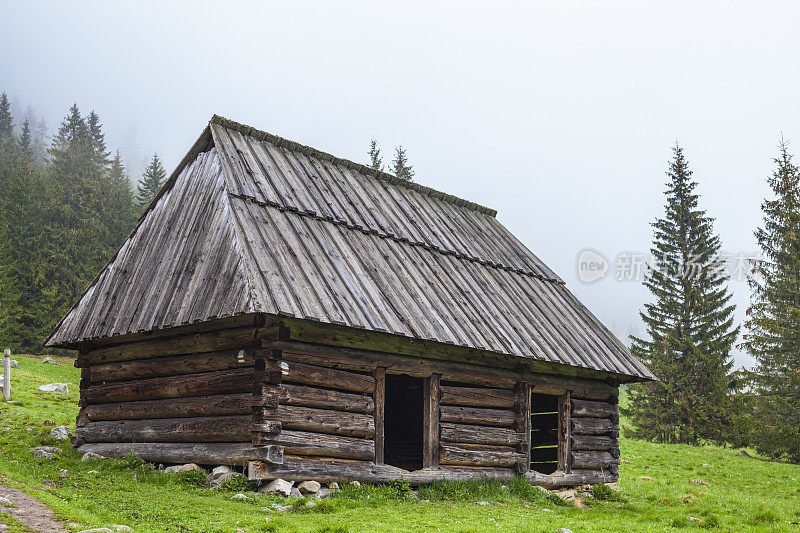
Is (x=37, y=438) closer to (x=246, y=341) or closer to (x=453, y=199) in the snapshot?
(x=246, y=341)

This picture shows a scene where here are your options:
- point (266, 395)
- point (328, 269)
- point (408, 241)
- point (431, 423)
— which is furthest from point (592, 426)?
→ point (266, 395)

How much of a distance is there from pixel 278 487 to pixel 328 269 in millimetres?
3988

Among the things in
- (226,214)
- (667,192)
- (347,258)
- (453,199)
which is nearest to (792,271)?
(667,192)

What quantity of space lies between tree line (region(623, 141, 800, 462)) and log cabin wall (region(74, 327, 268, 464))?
25.3 m

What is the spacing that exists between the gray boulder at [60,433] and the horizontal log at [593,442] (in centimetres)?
1180

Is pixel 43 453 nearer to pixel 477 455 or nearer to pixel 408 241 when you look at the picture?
pixel 477 455

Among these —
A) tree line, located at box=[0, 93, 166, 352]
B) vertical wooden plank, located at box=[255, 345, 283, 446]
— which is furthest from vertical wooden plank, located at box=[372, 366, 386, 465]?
tree line, located at box=[0, 93, 166, 352]

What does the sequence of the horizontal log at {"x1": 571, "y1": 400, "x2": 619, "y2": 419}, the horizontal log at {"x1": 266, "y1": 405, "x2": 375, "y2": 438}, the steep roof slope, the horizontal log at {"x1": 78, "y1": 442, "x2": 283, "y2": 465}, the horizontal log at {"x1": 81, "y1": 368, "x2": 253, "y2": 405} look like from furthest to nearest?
the horizontal log at {"x1": 571, "y1": 400, "x2": 619, "y2": 419}
the steep roof slope
the horizontal log at {"x1": 81, "y1": 368, "x2": 253, "y2": 405}
the horizontal log at {"x1": 266, "y1": 405, "x2": 375, "y2": 438}
the horizontal log at {"x1": 78, "y1": 442, "x2": 283, "y2": 465}

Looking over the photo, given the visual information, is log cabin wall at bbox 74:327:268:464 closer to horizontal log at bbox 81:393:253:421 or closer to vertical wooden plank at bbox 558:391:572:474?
horizontal log at bbox 81:393:253:421

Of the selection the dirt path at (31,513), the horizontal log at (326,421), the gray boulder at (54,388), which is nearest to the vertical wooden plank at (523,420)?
the horizontal log at (326,421)

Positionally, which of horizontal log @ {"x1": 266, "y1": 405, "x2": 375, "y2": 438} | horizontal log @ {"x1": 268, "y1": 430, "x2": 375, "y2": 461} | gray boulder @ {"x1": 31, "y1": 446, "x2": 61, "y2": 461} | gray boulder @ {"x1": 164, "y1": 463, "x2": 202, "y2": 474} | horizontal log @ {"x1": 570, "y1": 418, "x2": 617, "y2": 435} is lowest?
gray boulder @ {"x1": 31, "y1": 446, "x2": 61, "y2": 461}

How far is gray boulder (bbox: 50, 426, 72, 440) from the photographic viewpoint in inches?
620

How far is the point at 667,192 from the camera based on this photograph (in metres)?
38.9

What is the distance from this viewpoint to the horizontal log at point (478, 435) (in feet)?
46.1
